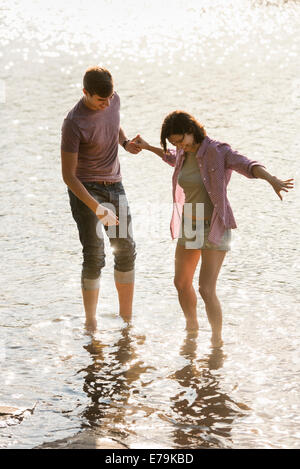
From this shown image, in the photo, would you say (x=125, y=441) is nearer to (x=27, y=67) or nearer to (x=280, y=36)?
(x=27, y=67)

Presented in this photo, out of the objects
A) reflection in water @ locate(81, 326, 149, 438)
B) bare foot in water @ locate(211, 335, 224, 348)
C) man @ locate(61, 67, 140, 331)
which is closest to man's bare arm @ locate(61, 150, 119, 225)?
man @ locate(61, 67, 140, 331)

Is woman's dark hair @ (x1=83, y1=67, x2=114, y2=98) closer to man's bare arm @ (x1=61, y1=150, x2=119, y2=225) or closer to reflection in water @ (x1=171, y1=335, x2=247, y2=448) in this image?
man's bare arm @ (x1=61, y1=150, x2=119, y2=225)

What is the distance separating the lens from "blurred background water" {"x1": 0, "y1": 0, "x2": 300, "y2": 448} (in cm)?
520

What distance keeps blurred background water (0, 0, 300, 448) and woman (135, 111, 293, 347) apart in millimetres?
547

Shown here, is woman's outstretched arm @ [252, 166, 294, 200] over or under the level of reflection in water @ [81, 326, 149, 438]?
over

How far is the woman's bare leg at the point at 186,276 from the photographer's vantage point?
20.0ft

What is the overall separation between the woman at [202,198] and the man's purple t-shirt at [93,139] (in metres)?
0.38

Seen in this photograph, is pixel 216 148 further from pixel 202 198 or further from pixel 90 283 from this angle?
pixel 90 283

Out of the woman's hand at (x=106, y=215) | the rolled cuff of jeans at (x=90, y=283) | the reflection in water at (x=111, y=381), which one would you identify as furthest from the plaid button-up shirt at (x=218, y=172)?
the rolled cuff of jeans at (x=90, y=283)

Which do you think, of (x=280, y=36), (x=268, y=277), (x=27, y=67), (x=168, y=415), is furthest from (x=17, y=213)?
(x=280, y=36)

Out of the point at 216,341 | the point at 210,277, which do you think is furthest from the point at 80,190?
the point at 216,341

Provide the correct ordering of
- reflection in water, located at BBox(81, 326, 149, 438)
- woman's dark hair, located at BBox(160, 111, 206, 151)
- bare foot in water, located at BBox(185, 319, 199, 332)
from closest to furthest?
reflection in water, located at BBox(81, 326, 149, 438)
woman's dark hair, located at BBox(160, 111, 206, 151)
bare foot in water, located at BBox(185, 319, 199, 332)

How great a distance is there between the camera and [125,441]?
4.81 metres

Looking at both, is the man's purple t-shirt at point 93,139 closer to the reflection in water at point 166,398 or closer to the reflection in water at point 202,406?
the reflection in water at point 166,398
